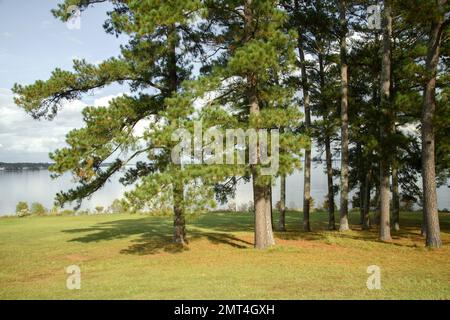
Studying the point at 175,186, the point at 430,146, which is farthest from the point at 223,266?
the point at 430,146

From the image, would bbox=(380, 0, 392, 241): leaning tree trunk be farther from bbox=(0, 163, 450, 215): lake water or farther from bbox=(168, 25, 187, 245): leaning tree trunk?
bbox=(0, 163, 450, 215): lake water

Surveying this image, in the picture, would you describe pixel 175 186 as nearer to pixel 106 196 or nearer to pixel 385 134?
pixel 385 134

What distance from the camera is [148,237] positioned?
1825cm

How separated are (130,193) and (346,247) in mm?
8190

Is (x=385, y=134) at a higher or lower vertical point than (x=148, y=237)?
higher

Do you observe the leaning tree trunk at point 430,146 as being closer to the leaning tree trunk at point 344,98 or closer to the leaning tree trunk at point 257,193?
the leaning tree trunk at point 344,98

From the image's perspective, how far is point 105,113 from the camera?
39.9 ft

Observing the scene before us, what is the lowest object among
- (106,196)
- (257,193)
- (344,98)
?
(106,196)
